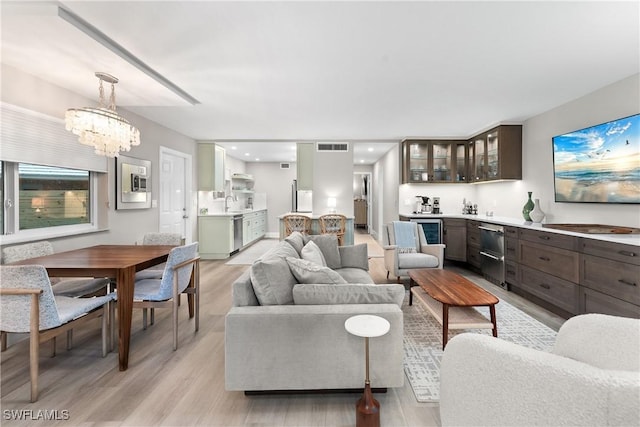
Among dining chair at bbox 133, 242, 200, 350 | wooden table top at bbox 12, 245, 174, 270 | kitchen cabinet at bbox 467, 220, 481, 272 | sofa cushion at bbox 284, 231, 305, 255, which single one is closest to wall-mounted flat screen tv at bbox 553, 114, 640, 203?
kitchen cabinet at bbox 467, 220, 481, 272

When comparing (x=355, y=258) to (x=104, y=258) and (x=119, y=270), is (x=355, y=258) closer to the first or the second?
(x=119, y=270)

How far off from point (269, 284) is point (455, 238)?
441cm

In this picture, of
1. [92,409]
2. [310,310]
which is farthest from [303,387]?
[92,409]

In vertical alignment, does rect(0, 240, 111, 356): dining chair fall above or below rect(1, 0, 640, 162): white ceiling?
below

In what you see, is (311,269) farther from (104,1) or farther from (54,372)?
(104,1)

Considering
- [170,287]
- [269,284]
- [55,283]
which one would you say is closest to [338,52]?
[269,284]

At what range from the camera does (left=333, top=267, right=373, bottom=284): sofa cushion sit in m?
2.99

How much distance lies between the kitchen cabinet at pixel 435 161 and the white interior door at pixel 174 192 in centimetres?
460

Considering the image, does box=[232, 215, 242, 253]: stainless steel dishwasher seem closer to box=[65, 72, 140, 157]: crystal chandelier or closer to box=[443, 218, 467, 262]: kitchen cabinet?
box=[65, 72, 140, 157]: crystal chandelier

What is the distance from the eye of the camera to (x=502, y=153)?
4715 millimetres

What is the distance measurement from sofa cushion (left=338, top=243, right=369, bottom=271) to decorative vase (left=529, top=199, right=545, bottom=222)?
8.51 ft

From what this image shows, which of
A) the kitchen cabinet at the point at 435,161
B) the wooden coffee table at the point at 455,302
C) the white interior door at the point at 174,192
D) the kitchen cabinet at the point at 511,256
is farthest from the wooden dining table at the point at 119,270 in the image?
the kitchen cabinet at the point at 435,161

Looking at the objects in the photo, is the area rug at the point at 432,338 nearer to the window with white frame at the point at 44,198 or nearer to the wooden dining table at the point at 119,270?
the wooden dining table at the point at 119,270

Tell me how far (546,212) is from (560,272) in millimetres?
1393
